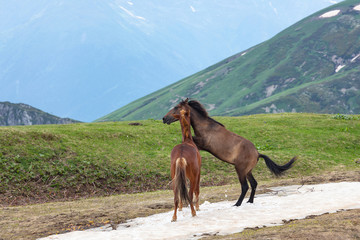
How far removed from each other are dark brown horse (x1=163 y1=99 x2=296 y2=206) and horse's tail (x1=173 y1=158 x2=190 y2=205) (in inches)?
99.7

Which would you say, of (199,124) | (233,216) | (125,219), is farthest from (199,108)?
(125,219)

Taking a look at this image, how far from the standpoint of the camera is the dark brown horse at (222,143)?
1470cm

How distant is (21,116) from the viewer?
87.6 metres

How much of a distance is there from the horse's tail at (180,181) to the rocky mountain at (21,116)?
78585mm

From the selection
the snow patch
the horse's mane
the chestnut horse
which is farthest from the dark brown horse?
the snow patch

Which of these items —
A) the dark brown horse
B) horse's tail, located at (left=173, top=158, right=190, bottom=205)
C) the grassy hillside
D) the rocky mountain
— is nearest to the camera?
horse's tail, located at (left=173, top=158, right=190, bottom=205)

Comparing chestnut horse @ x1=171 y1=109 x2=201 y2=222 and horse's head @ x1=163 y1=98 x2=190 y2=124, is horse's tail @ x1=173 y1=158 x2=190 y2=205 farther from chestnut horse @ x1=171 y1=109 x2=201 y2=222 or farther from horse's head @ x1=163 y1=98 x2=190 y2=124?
horse's head @ x1=163 y1=98 x2=190 y2=124

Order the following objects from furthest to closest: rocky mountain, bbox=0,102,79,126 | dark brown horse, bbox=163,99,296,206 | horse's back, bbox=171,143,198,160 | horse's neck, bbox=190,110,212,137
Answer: rocky mountain, bbox=0,102,79,126 < horse's neck, bbox=190,110,212,137 < dark brown horse, bbox=163,99,296,206 < horse's back, bbox=171,143,198,160

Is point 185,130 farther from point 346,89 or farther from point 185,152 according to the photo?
point 346,89

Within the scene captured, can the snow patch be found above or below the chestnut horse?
above

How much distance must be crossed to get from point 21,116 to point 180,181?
83240 mm

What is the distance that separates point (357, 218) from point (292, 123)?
29847mm

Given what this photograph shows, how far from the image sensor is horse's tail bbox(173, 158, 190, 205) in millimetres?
12344

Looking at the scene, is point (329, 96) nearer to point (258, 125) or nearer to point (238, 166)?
point (258, 125)
